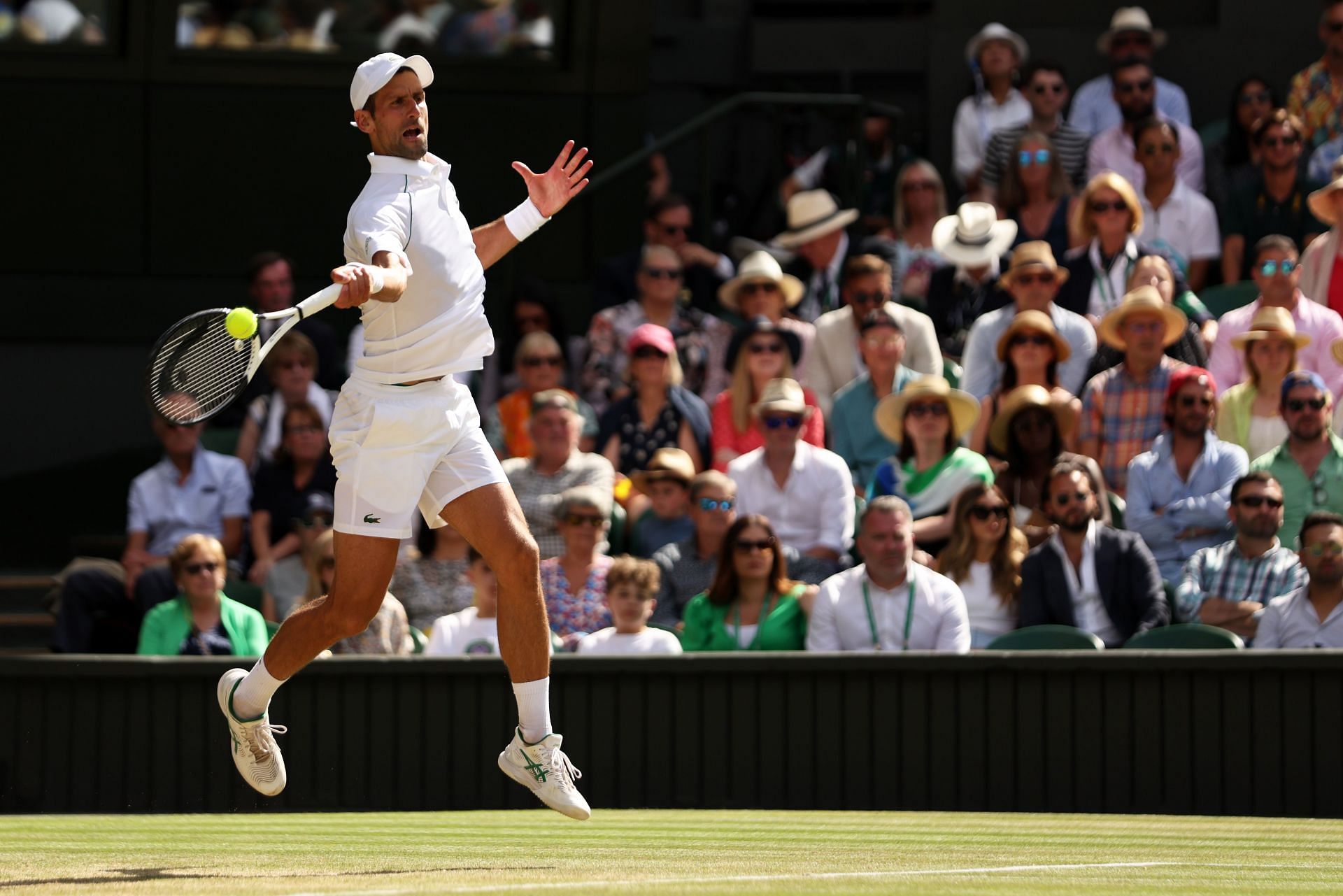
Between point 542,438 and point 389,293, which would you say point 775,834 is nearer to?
point 389,293

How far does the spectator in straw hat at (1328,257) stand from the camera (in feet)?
36.3

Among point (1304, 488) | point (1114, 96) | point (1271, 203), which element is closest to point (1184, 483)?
point (1304, 488)

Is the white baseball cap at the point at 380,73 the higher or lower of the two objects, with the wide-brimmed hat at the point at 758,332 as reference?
higher

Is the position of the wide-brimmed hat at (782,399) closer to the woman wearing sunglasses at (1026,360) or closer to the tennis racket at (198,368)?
the woman wearing sunglasses at (1026,360)

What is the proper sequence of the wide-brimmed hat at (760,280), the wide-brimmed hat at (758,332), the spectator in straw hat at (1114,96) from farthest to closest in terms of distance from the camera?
the spectator in straw hat at (1114,96) → the wide-brimmed hat at (760,280) → the wide-brimmed hat at (758,332)

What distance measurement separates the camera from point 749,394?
35.3ft

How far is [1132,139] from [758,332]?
3.17 meters

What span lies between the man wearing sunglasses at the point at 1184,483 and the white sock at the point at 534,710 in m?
4.26

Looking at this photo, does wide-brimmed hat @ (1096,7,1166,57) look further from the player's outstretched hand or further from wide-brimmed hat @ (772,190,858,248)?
the player's outstretched hand

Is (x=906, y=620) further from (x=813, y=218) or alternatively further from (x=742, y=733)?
(x=813, y=218)

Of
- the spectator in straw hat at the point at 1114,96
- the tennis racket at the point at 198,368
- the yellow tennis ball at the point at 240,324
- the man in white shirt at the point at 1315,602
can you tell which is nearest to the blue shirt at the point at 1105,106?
the spectator in straw hat at the point at 1114,96

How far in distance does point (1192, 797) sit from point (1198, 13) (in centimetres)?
804

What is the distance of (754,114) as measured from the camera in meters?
15.8

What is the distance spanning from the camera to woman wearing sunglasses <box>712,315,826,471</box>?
34.9ft
